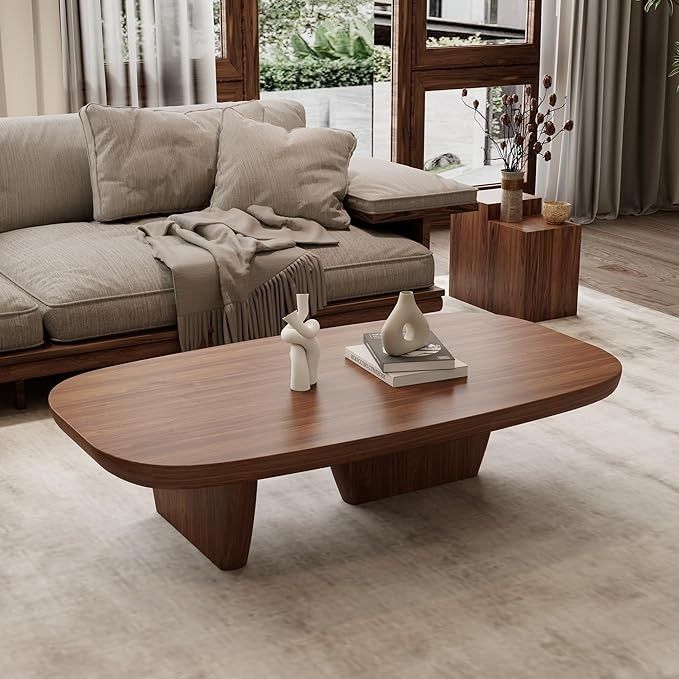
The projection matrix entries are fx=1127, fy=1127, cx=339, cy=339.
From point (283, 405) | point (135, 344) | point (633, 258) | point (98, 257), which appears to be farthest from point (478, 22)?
point (283, 405)

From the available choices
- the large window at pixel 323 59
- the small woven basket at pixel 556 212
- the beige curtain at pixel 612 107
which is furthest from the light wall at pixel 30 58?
the beige curtain at pixel 612 107

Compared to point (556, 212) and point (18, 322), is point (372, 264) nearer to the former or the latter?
point (556, 212)

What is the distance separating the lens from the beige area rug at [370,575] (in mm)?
A: 2277

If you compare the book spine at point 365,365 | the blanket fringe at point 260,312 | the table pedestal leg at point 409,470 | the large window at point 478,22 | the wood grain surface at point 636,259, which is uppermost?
the large window at point 478,22

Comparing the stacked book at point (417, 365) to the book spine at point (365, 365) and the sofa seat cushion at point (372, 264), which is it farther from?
the sofa seat cushion at point (372, 264)

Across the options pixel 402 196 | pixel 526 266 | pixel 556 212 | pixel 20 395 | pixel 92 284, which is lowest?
pixel 20 395

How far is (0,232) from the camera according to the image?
4.21 meters

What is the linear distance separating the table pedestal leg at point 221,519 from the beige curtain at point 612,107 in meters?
4.21

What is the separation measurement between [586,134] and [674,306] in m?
1.88

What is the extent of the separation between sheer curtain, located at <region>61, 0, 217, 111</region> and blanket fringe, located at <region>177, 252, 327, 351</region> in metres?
1.76

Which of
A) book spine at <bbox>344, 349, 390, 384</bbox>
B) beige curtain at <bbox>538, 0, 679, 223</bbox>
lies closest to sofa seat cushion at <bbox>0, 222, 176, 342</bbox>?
book spine at <bbox>344, 349, 390, 384</bbox>

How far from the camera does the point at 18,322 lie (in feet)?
11.6

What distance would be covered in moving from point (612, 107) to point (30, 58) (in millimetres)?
3231

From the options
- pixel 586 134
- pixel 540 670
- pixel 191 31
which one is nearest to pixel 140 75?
pixel 191 31
